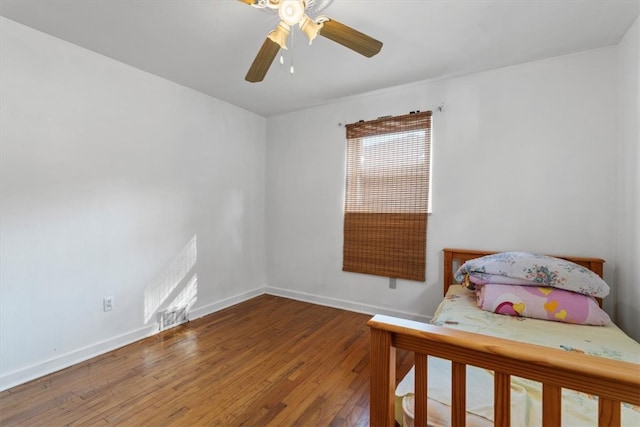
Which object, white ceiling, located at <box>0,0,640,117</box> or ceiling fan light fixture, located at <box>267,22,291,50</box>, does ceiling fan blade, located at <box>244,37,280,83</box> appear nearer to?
ceiling fan light fixture, located at <box>267,22,291,50</box>

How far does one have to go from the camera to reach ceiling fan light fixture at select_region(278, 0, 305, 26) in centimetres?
142

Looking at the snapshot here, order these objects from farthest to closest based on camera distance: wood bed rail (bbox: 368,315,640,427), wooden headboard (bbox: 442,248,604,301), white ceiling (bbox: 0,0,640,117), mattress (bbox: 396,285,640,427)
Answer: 1. wooden headboard (bbox: 442,248,604,301)
2. white ceiling (bbox: 0,0,640,117)
3. mattress (bbox: 396,285,640,427)
4. wood bed rail (bbox: 368,315,640,427)

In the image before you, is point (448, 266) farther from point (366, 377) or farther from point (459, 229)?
point (366, 377)

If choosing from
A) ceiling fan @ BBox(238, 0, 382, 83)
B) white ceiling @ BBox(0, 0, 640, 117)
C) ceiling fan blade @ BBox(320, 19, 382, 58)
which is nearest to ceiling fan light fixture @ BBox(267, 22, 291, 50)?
ceiling fan @ BBox(238, 0, 382, 83)

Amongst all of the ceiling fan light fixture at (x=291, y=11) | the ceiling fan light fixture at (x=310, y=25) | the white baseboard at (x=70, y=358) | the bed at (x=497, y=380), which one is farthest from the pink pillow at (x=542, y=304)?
the white baseboard at (x=70, y=358)

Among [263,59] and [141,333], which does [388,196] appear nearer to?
[263,59]

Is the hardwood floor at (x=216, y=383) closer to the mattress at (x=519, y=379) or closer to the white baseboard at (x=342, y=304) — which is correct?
the white baseboard at (x=342, y=304)

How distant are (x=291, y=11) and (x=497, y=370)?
175 centimetres

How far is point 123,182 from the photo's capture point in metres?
2.46

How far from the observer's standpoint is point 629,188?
195 cm

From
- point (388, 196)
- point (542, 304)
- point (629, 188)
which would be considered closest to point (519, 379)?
point (542, 304)

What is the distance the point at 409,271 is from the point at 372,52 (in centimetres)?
210

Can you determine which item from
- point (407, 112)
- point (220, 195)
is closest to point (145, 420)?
point (220, 195)

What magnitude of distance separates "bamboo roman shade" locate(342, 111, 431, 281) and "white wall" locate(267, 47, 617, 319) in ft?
0.34
